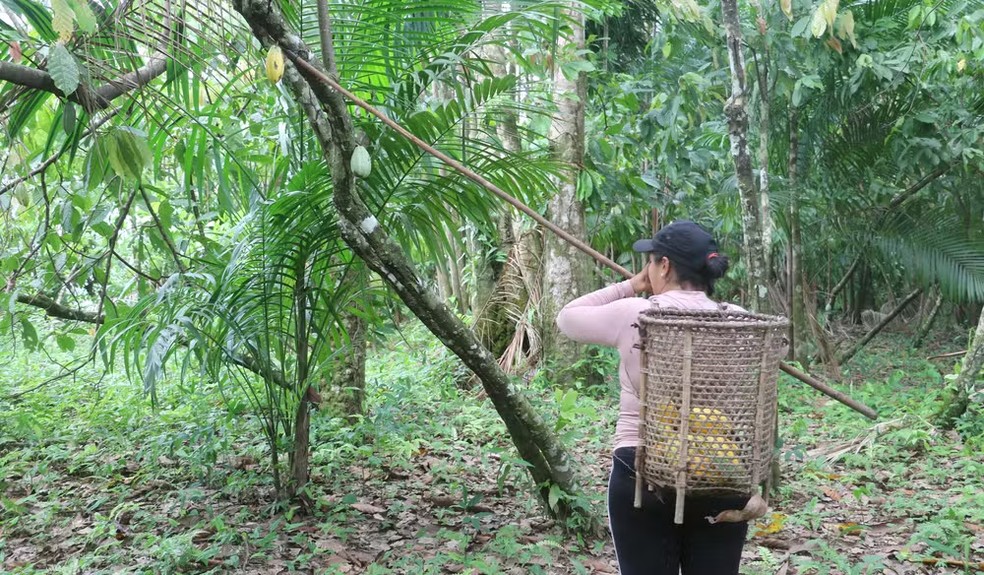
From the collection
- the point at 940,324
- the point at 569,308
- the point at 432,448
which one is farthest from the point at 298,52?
the point at 940,324

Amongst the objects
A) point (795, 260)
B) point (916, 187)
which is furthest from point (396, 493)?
point (916, 187)

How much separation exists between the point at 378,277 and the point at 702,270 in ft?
10.4

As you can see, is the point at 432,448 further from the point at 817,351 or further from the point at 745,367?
the point at 817,351

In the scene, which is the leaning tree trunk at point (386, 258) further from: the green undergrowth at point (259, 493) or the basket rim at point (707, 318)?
the basket rim at point (707, 318)

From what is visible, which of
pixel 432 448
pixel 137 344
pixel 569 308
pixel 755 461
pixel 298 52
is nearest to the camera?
pixel 755 461

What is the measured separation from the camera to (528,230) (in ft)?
23.8

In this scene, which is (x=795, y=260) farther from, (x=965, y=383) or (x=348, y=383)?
(x=348, y=383)

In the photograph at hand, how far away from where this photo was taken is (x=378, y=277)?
5230 millimetres

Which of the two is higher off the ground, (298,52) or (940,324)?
(298,52)

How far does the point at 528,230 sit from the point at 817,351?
325 centimetres

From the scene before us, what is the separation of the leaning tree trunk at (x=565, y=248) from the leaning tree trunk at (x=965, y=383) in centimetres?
272

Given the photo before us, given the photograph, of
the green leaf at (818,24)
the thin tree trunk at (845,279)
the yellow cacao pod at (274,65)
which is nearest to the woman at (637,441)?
the yellow cacao pod at (274,65)

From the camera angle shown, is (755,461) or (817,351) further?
(817,351)

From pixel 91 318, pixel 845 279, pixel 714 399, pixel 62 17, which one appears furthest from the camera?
pixel 845 279
